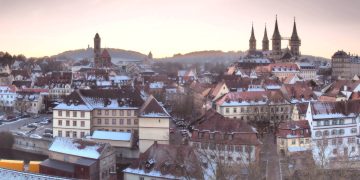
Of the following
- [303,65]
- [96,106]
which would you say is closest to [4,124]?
[96,106]

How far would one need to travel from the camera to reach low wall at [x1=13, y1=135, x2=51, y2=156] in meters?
45.5

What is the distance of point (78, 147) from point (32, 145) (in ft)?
38.9

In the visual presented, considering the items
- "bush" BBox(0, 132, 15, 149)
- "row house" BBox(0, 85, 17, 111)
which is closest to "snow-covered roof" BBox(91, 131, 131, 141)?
"bush" BBox(0, 132, 15, 149)

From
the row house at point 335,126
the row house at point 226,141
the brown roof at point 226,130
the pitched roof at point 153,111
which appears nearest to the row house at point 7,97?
the pitched roof at point 153,111

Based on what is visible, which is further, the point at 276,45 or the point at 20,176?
the point at 276,45

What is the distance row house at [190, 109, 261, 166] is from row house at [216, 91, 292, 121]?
10833mm

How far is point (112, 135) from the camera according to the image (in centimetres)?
4200

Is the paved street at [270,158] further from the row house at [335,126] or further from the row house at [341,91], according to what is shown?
the row house at [341,91]

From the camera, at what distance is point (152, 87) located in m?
72.7

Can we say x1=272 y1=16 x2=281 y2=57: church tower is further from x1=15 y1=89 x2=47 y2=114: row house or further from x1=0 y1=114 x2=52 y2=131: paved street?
x1=0 y1=114 x2=52 y2=131: paved street

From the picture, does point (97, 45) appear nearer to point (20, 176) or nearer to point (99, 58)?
point (99, 58)

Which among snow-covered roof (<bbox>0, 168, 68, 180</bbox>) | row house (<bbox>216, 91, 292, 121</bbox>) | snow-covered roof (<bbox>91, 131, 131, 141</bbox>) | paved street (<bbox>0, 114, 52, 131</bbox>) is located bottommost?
snow-covered roof (<bbox>0, 168, 68, 180</bbox>)

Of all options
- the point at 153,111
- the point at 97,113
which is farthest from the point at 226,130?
the point at 97,113

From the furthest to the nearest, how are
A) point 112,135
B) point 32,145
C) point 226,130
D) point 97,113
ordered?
1. point 32,145
2. point 97,113
3. point 112,135
4. point 226,130
